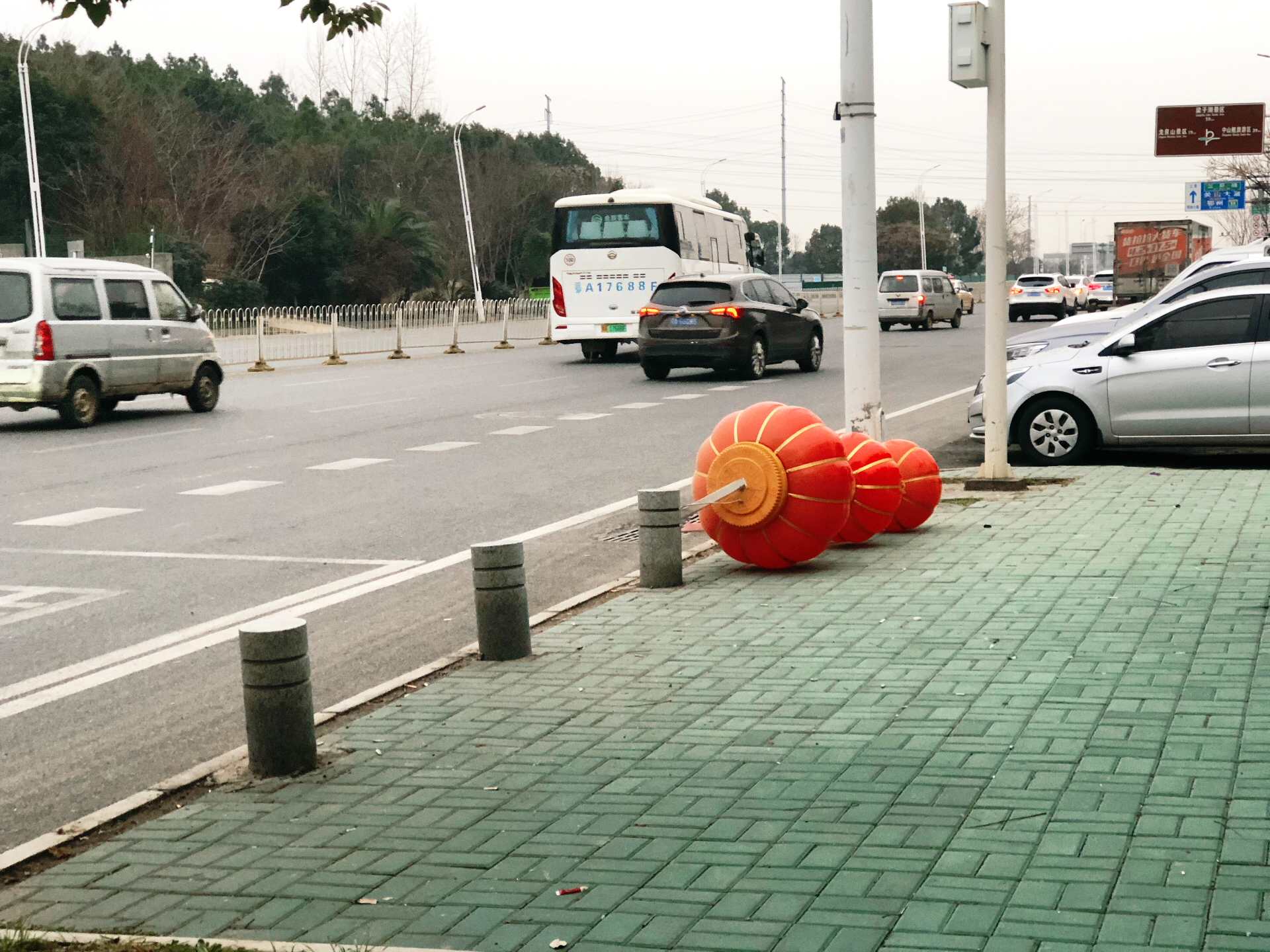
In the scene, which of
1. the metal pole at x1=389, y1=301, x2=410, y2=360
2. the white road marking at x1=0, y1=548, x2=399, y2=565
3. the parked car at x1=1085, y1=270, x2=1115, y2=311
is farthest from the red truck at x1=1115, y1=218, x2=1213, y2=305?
the white road marking at x1=0, y1=548, x2=399, y2=565

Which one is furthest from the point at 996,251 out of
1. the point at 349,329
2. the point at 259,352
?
the point at 349,329

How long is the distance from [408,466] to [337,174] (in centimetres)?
6508

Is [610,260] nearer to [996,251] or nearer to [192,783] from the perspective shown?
[996,251]

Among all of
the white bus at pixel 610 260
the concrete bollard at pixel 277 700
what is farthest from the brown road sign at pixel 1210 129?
the concrete bollard at pixel 277 700

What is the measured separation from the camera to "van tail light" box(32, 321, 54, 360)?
17625 millimetres

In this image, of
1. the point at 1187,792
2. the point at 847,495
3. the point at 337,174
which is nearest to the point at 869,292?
the point at 847,495

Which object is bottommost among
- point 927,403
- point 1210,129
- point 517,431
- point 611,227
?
point 927,403

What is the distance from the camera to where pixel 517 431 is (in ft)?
56.7

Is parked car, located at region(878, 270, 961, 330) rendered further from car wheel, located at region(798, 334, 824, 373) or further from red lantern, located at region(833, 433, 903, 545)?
red lantern, located at region(833, 433, 903, 545)

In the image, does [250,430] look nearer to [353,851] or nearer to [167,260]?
[353,851]

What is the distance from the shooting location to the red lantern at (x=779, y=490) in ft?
27.8

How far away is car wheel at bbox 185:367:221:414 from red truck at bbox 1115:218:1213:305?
28.4m

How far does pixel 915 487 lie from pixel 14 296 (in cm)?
1223

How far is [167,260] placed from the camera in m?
46.9
